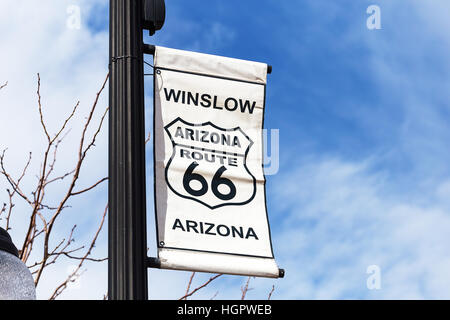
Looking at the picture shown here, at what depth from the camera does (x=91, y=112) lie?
562 cm

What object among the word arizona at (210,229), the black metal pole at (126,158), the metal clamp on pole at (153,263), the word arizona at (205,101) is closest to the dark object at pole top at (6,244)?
the black metal pole at (126,158)

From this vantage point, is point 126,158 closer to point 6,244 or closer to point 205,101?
point 205,101

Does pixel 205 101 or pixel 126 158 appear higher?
pixel 205 101

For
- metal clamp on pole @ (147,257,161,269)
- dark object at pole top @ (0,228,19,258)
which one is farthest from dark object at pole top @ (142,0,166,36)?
dark object at pole top @ (0,228,19,258)

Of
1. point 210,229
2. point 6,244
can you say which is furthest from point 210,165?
point 6,244

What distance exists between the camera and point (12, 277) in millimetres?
2725

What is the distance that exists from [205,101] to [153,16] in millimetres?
548

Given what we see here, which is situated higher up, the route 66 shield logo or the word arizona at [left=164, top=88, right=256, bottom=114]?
the word arizona at [left=164, top=88, right=256, bottom=114]

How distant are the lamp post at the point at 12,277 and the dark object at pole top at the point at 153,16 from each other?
164 centimetres

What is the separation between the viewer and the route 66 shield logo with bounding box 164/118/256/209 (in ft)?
12.6

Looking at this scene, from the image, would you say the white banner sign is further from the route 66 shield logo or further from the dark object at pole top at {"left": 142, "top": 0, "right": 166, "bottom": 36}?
the dark object at pole top at {"left": 142, "top": 0, "right": 166, "bottom": 36}

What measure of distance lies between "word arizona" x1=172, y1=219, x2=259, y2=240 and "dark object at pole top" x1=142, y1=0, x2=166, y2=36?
1097 mm

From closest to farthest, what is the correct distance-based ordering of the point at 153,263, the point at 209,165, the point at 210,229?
the point at 153,263 → the point at 210,229 → the point at 209,165

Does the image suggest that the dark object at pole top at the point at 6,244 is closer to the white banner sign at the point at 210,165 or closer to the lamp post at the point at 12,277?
the lamp post at the point at 12,277
